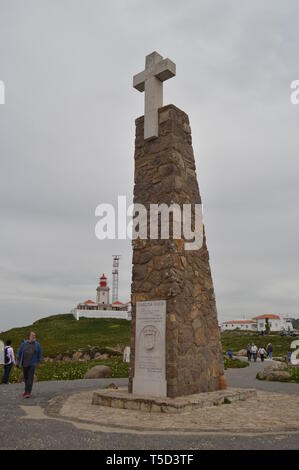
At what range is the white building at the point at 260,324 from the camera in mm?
117000

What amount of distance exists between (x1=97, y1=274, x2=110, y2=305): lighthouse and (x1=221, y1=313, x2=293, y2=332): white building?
170 ft

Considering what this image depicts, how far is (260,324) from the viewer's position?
118m

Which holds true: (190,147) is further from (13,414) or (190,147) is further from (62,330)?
(62,330)

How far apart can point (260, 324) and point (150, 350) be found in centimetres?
11518

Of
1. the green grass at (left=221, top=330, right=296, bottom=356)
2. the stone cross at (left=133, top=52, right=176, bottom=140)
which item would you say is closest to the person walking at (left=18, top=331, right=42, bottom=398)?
the stone cross at (left=133, top=52, right=176, bottom=140)

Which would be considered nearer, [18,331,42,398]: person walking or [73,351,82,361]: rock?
[18,331,42,398]: person walking

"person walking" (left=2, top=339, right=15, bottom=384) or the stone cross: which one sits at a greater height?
the stone cross

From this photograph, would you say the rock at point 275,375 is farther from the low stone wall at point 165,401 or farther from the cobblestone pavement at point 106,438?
the cobblestone pavement at point 106,438

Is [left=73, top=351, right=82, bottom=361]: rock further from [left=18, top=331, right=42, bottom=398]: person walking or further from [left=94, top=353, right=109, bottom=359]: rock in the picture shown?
[left=18, top=331, right=42, bottom=398]: person walking

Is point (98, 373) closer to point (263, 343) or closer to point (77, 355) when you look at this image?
point (77, 355)

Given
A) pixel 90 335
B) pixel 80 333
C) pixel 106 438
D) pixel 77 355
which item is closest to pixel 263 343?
pixel 90 335

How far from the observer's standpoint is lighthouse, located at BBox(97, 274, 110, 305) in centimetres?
7825

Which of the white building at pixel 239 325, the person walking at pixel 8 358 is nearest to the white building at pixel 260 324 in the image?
the white building at pixel 239 325
